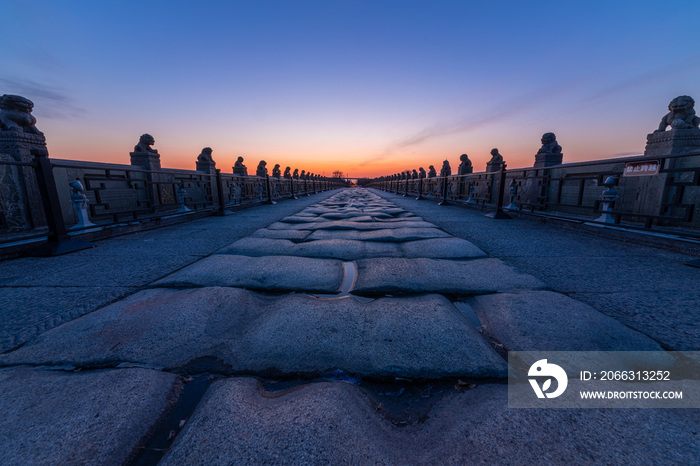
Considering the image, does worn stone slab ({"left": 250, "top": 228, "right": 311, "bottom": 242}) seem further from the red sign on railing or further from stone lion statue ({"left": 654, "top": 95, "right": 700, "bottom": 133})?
stone lion statue ({"left": 654, "top": 95, "right": 700, "bottom": 133})

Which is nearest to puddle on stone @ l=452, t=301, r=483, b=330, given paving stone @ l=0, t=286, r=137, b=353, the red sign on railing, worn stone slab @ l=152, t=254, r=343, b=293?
worn stone slab @ l=152, t=254, r=343, b=293

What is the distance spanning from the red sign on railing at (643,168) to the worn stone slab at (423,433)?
3777mm

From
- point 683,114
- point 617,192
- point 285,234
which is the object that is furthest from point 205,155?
point 683,114

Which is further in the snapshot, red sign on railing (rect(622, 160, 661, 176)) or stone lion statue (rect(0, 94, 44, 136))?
stone lion statue (rect(0, 94, 44, 136))

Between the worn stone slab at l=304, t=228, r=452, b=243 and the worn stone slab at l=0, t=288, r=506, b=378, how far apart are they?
1966 mm

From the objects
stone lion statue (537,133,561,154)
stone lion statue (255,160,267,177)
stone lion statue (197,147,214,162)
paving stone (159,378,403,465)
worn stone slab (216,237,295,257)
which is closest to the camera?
paving stone (159,378,403,465)

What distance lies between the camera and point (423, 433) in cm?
84

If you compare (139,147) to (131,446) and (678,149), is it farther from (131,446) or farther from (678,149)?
(678,149)

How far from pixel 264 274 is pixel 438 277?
59.0 inches

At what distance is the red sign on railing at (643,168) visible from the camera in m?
3.16

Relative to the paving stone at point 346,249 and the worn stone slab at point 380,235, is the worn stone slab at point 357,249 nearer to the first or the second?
the paving stone at point 346,249

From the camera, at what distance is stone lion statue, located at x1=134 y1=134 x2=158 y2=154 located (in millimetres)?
8383

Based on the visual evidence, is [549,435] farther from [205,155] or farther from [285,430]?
[205,155]

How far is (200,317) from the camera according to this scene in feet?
4.90
